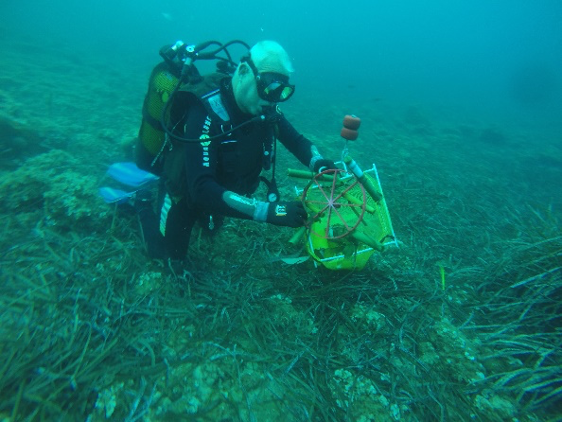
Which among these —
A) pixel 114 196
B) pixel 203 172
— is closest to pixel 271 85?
pixel 203 172

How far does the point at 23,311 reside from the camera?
249 centimetres

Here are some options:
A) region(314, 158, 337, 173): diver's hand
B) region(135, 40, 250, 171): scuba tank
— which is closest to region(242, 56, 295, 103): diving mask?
region(135, 40, 250, 171): scuba tank

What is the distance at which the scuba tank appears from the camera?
2877 millimetres

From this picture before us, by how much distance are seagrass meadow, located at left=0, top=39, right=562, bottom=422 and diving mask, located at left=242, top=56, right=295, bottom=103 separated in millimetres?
1912

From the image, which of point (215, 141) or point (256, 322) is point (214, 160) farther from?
point (256, 322)

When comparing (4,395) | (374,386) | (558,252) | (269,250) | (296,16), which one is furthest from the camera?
(296,16)

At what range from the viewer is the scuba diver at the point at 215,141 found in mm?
2383

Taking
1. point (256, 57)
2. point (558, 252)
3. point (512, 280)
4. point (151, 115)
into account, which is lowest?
point (512, 280)

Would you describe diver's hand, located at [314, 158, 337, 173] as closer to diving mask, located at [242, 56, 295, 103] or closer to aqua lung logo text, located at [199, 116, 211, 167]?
diving mask, located at [242, 56, 295, 103]

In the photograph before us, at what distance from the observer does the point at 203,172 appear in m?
2.40

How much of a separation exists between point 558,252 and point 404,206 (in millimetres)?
2564

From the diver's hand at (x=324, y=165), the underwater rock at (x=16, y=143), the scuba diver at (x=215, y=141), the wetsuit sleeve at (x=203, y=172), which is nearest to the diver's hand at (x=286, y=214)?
the scuba diver at (x=215, y=141)

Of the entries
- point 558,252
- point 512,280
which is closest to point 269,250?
point 512,280

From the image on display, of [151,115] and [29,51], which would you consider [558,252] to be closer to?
[151,115]
